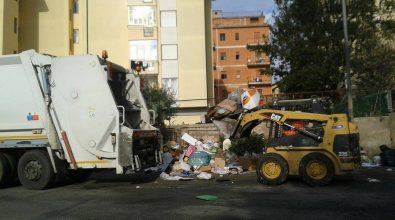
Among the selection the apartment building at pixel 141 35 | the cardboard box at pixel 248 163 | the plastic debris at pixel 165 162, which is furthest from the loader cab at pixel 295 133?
the apartment building at pixel 141 35

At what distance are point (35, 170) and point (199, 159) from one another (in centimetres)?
563

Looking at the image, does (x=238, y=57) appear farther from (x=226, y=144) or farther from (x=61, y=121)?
(x=61, y=121)

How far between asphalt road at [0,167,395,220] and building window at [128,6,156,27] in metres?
26.8

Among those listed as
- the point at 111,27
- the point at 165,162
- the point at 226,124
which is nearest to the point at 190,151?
the point at 165,162

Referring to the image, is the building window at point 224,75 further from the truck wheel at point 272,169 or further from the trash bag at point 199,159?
the truck wheel at point 272,169

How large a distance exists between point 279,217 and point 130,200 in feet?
10.8

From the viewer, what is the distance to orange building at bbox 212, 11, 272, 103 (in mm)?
71562

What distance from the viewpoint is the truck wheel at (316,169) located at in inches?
438

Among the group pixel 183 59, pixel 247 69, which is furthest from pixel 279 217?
pixel 247 69

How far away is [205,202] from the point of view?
922 cm

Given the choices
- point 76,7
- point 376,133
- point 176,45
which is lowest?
point 376,133

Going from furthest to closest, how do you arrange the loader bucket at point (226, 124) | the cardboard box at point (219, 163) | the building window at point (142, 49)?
the building window at point (142, 49) < the cardboard box at point (219, 163) < the loader bucket at point (226, 124)

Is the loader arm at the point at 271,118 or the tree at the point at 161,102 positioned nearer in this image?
the loader arm at the point at 271,118

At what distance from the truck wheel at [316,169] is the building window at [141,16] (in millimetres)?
28703
